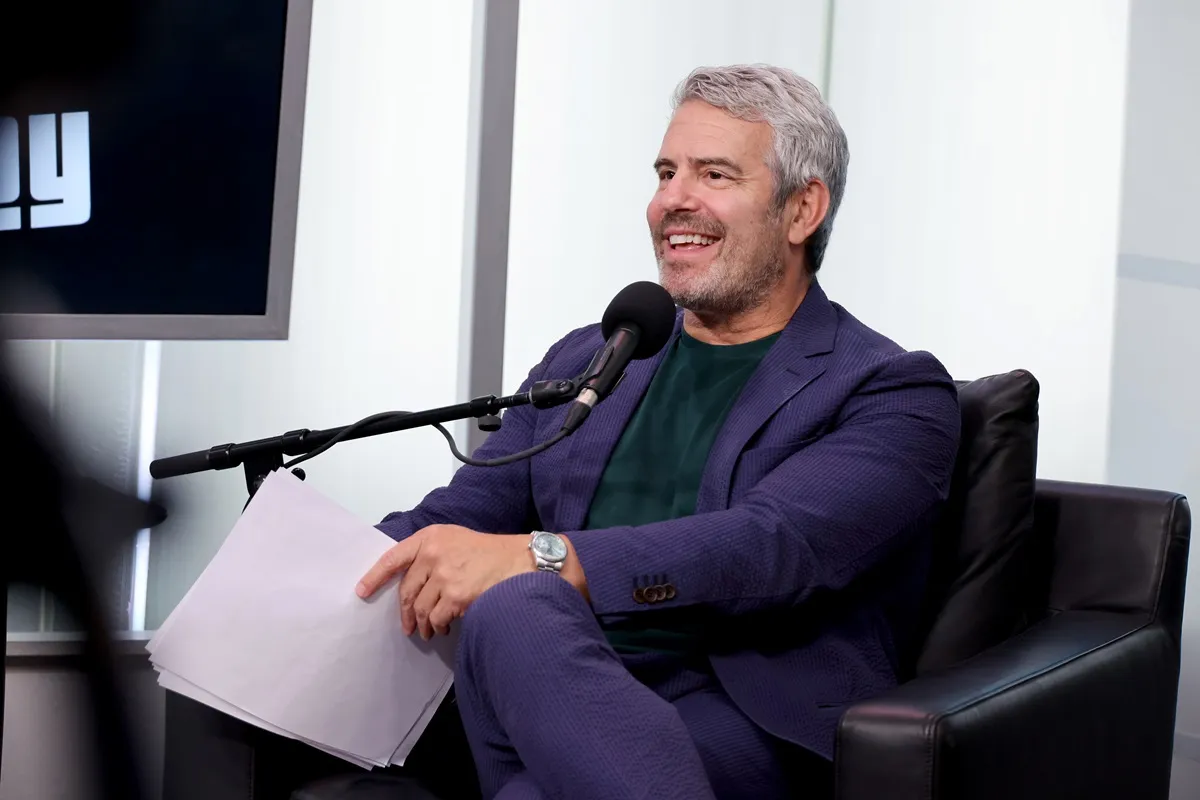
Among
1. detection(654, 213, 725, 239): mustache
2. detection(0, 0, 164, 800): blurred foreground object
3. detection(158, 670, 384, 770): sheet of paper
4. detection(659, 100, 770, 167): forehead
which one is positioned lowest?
detection(158, 670, 384, 770): sheet of paper

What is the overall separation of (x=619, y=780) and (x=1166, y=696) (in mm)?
832

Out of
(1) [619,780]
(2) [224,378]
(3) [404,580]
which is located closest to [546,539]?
(3) [404,580]

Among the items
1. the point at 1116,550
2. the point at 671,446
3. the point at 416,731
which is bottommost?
the point at 416,731

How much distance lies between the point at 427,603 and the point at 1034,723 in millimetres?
632

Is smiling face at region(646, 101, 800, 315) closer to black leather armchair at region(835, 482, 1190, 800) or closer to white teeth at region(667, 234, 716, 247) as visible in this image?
white teeth at region(667, 234, 716, 247)

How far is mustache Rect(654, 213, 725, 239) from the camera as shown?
1811 mm

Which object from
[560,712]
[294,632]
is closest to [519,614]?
[560,712]

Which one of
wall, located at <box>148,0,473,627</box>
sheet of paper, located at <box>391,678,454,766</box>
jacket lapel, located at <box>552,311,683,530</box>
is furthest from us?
wall, located at <box>148,0,473,627</box>

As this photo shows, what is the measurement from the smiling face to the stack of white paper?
24.8 inches

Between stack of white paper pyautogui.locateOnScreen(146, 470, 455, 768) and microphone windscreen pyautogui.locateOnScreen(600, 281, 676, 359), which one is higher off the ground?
microphone windscreen pyautogui.locateOnScreen(600, 281, 676, 359)

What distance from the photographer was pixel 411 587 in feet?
4.50

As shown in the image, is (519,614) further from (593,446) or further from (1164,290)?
(1164,290)

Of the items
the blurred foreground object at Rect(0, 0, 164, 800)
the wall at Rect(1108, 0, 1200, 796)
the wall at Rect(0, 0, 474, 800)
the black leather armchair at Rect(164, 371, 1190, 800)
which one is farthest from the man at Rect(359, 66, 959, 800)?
the wall at Rect(0, 0, 474, 800)

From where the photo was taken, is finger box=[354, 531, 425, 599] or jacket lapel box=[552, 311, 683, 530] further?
jacket lapel box=[552, 311, 683, 530]
